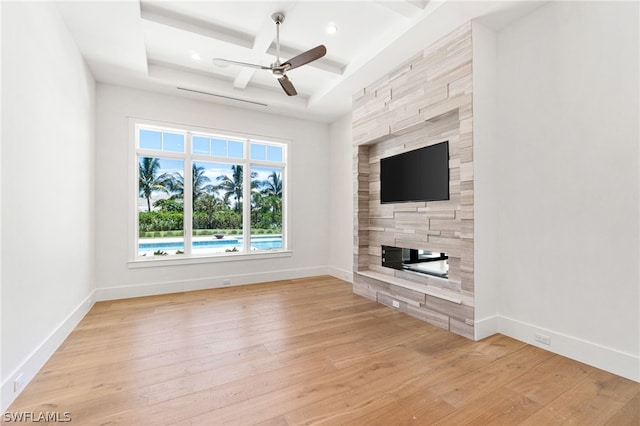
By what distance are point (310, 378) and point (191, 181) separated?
154 inches

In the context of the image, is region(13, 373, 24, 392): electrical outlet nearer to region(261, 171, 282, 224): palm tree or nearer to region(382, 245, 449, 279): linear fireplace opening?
region(382, 245, 449, 279): linear fireplace opening

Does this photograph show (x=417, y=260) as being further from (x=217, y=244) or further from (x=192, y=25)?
(x=192, y=25)

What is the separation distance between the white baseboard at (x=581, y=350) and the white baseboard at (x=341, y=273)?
2.75 m

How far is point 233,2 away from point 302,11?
27.8 inches

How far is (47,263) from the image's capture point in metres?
2.50

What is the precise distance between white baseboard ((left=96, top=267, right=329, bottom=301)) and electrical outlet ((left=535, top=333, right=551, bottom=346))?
3.83m

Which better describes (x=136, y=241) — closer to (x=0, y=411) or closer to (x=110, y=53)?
(x=110, y=53)

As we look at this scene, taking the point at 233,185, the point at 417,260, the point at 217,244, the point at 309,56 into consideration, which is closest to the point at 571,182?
the point at 417,260

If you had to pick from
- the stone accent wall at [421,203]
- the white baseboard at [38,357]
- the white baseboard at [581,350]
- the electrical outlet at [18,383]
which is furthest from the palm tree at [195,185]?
the white baseboard at [581,350]

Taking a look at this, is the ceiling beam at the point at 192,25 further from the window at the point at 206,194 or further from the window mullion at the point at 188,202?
the window mullion at the point at 188,202

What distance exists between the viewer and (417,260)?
3.78m

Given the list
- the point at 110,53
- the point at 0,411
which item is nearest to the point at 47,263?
the point at 0,411

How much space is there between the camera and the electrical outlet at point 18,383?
1.97m

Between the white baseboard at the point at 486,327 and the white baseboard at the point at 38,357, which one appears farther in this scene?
the white baseboard at the point at 486,327
